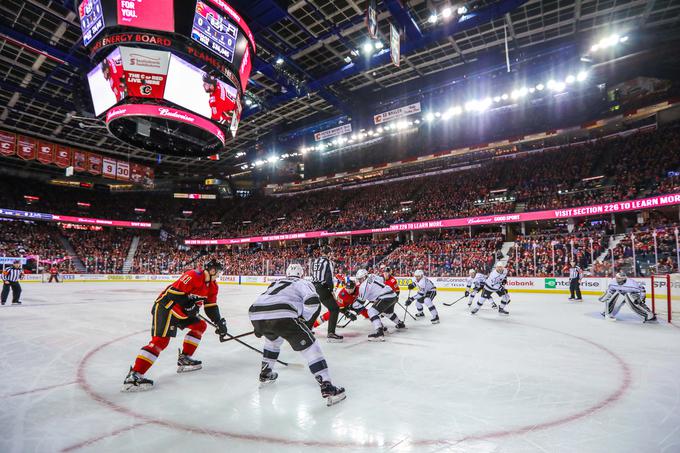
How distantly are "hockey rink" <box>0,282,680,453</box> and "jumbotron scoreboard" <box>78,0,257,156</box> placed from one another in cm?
622

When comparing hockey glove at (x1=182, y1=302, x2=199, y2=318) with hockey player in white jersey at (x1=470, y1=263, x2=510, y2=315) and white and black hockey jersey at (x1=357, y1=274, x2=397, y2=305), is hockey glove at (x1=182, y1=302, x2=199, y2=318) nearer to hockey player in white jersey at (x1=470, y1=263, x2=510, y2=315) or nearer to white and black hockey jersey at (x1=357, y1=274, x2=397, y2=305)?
white and black hockey jersey at (x1=357, y1=274, x2=397, y2=305)

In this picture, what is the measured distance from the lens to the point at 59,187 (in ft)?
127

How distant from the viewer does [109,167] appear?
947 inches

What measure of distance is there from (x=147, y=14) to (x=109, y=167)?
61.6 feet

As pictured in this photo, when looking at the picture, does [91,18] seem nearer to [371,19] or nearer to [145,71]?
[145,71]

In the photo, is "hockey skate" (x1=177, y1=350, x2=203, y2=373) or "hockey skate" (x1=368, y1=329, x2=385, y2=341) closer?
"hockey skate" (x1=177, y1=350, x2=203, y2=373)

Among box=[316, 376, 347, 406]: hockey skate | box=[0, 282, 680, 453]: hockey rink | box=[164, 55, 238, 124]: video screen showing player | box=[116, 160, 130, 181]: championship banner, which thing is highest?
box=[116, 160, 130, 181]: championship banner

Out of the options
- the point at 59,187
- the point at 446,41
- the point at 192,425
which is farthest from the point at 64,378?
the point at 59,187

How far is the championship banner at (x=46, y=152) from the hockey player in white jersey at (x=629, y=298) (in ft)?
88.9

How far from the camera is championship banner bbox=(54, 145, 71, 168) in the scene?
2106cm

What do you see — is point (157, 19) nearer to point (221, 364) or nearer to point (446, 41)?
point (221, 364)

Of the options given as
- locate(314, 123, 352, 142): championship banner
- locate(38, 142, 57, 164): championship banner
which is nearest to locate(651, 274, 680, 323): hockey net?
locate(314, 123, 352, 142): championship banner

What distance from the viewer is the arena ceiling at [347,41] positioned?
12602mm

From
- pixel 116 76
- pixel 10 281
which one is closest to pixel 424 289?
pixel 116 76
